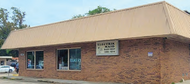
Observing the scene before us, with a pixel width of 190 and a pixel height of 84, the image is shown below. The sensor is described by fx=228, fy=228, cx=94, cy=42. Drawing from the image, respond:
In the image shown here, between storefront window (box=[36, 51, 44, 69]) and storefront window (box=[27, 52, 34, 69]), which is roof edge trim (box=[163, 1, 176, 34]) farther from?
storefront window (box=[27, 52, 34, 69])

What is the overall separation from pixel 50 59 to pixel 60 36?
9.09 feet

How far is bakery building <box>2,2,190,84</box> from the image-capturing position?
13.6 m

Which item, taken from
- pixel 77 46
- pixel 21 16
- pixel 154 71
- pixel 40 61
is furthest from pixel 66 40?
pixel 21 16

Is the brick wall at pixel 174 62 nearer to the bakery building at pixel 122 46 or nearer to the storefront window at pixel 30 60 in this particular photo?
the bakery building at pixel 122 46

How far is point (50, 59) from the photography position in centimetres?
2028

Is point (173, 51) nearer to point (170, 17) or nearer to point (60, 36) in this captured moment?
point (170, 17)

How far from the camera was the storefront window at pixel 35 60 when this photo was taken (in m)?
21.5

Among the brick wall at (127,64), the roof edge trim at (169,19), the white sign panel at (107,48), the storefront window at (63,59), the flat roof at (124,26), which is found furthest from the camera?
the storefront window at (63,59)

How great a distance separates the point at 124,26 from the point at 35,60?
1109cm

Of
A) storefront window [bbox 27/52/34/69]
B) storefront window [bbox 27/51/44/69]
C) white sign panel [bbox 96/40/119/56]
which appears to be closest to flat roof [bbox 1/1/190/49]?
white sign panel [bbox 96/40/119/56]

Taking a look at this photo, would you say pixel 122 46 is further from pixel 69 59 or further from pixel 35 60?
pixel 35 60

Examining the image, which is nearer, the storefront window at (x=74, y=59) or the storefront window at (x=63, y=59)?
the storefront window at (x=74, y=59)

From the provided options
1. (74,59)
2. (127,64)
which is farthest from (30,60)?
(127,64)

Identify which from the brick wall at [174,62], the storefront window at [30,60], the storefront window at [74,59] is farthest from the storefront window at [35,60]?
the brick wall at [174,62]
